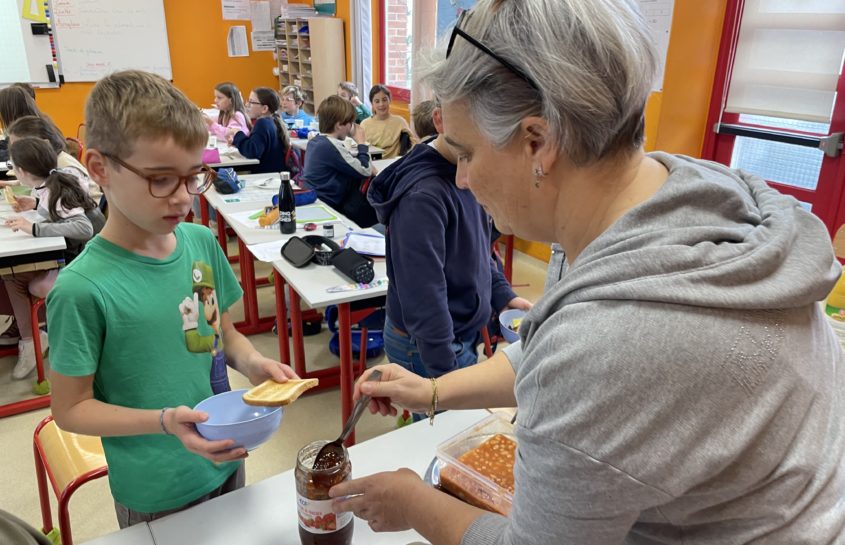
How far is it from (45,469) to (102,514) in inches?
20.9

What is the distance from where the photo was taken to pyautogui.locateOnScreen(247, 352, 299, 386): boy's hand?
122 centimetres

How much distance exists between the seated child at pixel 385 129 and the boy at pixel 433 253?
368 cm

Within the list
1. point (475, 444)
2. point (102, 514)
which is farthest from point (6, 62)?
point (475, 444)

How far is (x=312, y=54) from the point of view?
302 inches

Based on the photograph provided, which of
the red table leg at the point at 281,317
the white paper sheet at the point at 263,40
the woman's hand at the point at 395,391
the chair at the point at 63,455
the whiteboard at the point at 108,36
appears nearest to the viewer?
the woman's hand at the point at 395,391

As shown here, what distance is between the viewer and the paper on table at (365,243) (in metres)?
2.70

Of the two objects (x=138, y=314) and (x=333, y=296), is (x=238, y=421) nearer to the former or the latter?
(x=138, y=314)

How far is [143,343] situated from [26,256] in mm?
2020

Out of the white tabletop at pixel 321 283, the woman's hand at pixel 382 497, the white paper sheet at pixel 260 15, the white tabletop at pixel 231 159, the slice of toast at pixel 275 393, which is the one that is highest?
the white paper sheet at pixel 260 15

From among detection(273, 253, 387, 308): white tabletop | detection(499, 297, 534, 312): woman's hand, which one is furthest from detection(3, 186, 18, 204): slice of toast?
detection(499, 297, 534, 312): woman's hand

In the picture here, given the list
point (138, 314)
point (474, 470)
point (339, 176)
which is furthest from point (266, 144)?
point (474, 470)

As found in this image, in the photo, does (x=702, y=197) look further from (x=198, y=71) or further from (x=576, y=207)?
(x=198, y=71)

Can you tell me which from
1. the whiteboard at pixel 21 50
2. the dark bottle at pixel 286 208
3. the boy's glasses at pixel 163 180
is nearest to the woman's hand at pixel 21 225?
the dark bottle at pixel 286 208

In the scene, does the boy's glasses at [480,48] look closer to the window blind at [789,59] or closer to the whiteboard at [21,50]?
the window blind at [789,59]
